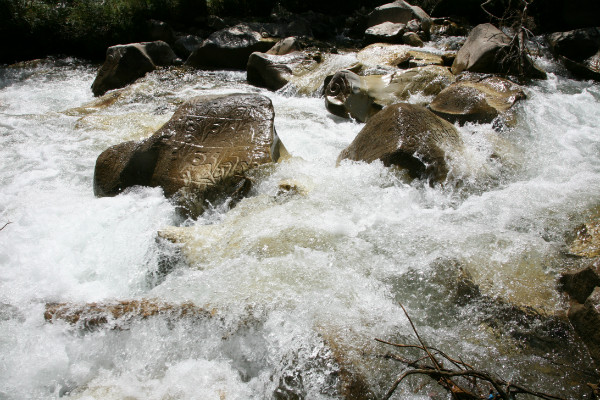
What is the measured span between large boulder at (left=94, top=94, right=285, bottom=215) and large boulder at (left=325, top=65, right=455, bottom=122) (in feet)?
6.95

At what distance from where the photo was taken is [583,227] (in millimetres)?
2816

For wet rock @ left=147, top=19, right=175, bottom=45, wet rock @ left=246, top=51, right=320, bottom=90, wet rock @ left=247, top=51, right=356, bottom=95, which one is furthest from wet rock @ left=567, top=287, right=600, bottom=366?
wet rock @ left=147, top=19, right=175, bottom=45

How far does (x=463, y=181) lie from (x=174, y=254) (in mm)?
2738

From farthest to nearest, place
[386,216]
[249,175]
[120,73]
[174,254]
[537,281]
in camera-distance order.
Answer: [120,73], [249,175], [386,216], [174,254], [537,281]

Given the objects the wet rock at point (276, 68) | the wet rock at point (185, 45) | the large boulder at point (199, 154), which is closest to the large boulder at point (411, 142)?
the large boulder at point (199, 154)

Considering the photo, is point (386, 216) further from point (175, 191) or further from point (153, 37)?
point (153, 37)

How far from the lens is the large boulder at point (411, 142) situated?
3.46 meters

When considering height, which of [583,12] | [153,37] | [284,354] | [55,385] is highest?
[583,12]

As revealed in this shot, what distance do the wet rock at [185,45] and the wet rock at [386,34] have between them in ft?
14.6

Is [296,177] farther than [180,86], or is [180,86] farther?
[180,86]

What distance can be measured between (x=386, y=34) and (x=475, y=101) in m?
5.07

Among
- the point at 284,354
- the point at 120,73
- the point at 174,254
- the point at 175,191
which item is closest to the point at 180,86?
→ the point at 120,73

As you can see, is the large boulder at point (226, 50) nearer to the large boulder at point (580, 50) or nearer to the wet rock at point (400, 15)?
the wet rock at point (400, 15)

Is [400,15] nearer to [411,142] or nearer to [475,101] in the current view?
[475,101]
